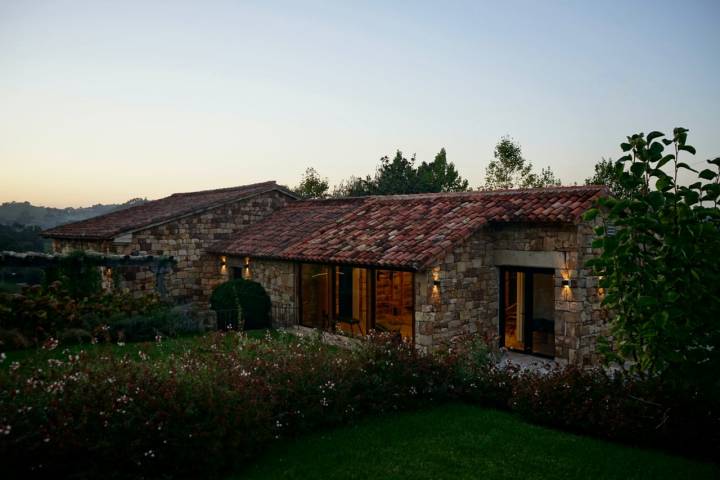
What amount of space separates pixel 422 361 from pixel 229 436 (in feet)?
12.6

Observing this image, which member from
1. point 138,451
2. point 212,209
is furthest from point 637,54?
point 138,451

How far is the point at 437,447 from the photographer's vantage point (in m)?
6.93

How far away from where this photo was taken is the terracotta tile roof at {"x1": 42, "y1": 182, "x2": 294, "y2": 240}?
18203 millimetres

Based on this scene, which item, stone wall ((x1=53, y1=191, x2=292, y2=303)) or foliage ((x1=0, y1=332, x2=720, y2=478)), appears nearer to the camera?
foliage ((x1=0, y1=332, x2=720, y2=478))

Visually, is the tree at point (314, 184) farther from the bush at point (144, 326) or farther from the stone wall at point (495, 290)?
the stone wall at point (495, 290)

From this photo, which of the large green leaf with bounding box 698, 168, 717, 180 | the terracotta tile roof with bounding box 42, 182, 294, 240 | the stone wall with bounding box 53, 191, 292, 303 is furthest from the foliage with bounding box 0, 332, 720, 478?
the terracotta tile roof with bounding box 42, 182, 294, 240

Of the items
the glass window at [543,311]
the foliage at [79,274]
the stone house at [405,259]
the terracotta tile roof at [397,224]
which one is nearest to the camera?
the stone house at [405,259]

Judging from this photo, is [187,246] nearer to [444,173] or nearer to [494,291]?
[494,291]

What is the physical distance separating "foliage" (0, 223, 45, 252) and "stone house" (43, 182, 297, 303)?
16.0 meters

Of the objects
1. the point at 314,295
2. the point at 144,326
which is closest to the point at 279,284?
the point at 314,295

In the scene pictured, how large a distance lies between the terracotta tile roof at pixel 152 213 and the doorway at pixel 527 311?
1131 cm

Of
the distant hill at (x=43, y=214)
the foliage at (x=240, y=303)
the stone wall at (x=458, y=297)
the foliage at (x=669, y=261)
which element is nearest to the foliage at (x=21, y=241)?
the distant hill at (x=43, y=214)

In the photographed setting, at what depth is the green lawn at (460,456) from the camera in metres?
6.14

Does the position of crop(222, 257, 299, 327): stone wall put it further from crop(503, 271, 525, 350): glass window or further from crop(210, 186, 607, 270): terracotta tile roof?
crop(503, 271, 525, 350): glass window
